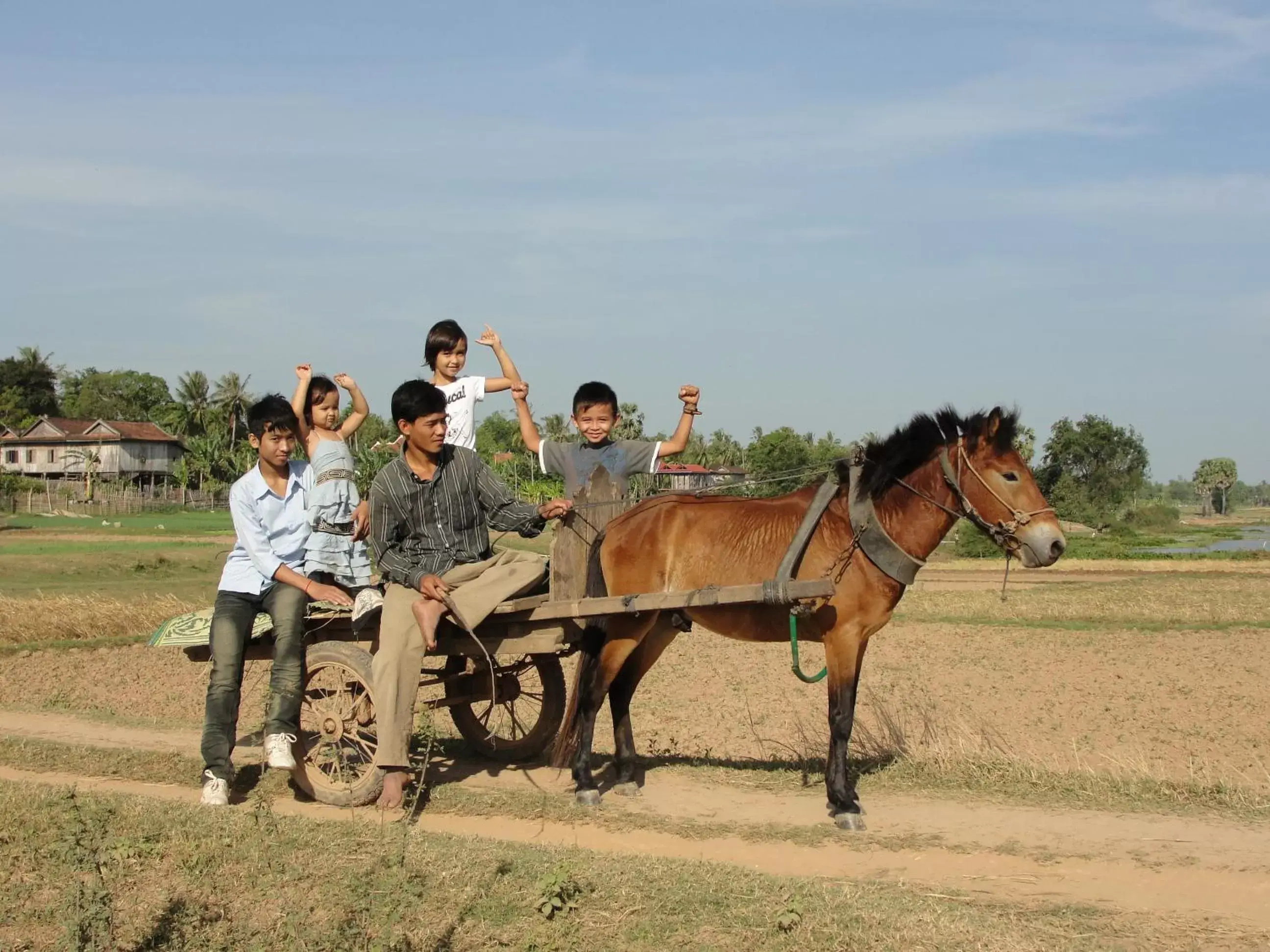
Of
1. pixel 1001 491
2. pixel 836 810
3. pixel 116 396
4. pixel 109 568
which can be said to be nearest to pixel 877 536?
pixel 1001 491

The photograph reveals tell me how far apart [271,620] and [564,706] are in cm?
218

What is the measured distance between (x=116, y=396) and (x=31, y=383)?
9.87m

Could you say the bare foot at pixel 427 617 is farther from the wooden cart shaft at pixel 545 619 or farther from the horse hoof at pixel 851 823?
the horse hoof at pixel 851 823

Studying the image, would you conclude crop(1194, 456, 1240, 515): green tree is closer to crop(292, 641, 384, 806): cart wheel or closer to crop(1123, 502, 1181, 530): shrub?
crop(1123, 502, 1181, 530): shrub

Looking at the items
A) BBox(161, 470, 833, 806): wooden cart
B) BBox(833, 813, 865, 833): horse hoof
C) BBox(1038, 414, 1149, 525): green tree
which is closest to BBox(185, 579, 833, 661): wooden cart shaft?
BBox(161, 470, 833, 806): wooden cart

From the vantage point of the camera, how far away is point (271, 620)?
7.41 m

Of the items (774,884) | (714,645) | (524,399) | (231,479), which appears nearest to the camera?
(774,884)

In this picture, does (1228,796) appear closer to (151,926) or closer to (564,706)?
(564,706)

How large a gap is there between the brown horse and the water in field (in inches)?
2187

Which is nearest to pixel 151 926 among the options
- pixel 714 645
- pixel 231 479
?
pixel 714 645

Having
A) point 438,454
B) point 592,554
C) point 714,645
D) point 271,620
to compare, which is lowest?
point 714,645

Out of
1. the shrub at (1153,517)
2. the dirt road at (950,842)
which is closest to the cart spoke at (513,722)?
the dirt road at (950,842)

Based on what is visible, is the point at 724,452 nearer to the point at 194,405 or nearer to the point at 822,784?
the point at 194,405

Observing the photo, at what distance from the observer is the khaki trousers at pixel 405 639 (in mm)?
6711
